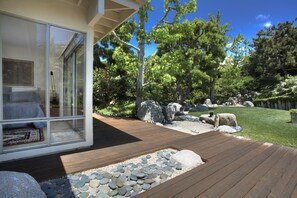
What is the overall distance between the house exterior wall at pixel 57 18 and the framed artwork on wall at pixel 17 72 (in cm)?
84

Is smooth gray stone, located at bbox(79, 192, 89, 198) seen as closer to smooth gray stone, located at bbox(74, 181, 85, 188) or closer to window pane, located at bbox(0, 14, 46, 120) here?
smooth gray stone, located at bbox(74, 181, 85, 188)

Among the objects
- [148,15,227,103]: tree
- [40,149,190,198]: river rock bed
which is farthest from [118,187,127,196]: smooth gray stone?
[148,15,227,103]: tree

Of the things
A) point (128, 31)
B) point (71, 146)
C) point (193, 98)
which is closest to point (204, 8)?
point (193, 98)

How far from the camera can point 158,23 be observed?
25.8 feet

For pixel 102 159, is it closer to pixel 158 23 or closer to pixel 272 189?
pixel 272 189

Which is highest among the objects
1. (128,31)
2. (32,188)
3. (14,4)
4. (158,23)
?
(158,23)

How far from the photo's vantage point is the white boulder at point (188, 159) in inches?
117

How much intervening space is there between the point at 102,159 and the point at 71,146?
843 mm

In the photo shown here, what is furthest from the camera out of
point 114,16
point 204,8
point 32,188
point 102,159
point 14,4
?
point 204,8

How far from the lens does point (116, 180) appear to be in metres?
2.45

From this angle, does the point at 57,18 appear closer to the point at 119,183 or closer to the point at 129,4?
the point at 129,4

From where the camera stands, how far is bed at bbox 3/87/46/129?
2.93m

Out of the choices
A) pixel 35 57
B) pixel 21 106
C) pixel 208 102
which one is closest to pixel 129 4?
pixel 35 57

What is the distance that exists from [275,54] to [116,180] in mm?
19540
